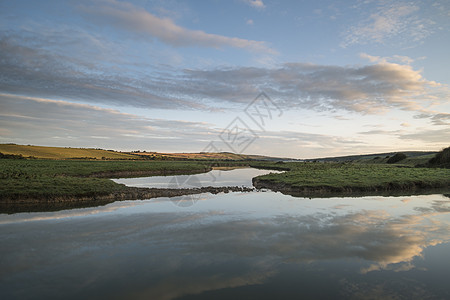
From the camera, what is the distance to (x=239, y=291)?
7.48m

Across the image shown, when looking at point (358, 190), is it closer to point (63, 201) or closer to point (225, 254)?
point (225, 254)

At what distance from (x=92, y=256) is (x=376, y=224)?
47.4ft

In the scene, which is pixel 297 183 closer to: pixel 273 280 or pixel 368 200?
pixel 368 200

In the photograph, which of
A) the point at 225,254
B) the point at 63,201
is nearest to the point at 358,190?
the point at 225,254

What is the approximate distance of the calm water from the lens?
758 cm

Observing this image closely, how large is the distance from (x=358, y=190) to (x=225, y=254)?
76.6 feet

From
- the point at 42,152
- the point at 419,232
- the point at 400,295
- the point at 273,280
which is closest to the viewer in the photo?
the point at 400,295

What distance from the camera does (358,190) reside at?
2845cm

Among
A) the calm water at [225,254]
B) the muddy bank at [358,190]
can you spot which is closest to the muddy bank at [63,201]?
the calm water at [225,254]

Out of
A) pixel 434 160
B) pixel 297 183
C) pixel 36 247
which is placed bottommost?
pixel 36 247

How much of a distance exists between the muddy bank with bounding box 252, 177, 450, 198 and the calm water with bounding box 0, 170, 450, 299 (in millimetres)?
8585

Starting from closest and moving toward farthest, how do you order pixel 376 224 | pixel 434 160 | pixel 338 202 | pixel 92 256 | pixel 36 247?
pixel 92 256
pixel 36 247
pixel 376 224
pixel 338 202
pixel 434 160

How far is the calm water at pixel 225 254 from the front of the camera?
758 centimetres

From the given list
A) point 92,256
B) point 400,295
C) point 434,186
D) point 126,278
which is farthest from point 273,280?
point 434,186
